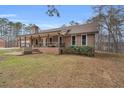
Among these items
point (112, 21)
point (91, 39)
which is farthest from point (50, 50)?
point (112, 21)

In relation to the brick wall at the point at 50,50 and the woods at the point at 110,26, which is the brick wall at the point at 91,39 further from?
the brick wall at the point at 50,50

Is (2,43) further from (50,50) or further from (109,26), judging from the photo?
(109,26)

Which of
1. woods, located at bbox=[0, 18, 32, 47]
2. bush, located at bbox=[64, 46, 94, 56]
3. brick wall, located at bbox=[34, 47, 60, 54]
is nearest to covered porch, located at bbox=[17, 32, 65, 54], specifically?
brick wall, located at bbox=[34, 47, 60, 54]

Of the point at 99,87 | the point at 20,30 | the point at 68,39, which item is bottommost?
the point at 99,87

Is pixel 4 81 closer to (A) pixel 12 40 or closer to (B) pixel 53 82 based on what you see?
(B) pixel 53 82

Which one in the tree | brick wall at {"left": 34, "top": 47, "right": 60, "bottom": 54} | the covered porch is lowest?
brick wall at {"left": 34, "top": 47, "right": 60, "bottom": 54}

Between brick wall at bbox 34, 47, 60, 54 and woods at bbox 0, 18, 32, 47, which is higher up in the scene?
woods at bbox 0, 18, 32, 47

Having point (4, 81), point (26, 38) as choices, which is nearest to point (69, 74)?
point (4, 81)

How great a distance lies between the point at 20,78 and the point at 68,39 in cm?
983

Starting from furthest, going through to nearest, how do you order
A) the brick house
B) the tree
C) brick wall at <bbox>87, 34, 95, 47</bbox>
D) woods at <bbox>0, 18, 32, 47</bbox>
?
1. the brick house
2. woods at <bbox>0, 18, 32, 47</bbox>
3. the tree
4. brick wall at <bbox>87, 34, 95, 47</bbox>

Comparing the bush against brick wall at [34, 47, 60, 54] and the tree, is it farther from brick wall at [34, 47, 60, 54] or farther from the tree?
the tree

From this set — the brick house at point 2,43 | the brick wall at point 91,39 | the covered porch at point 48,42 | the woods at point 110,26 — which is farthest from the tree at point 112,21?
→ the brick house at point 2,43

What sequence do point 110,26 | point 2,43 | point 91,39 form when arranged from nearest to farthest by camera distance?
point 91,39 < point 110,26 < point 2,43
